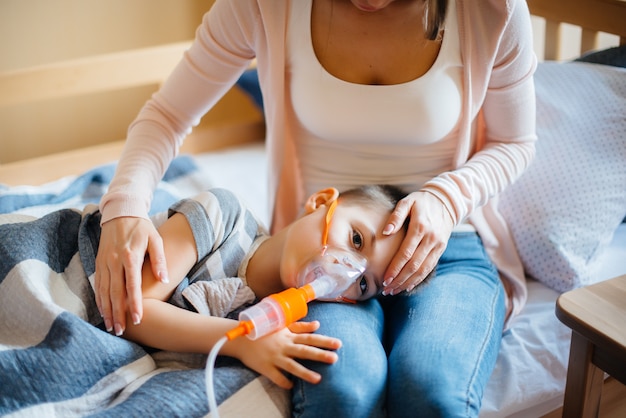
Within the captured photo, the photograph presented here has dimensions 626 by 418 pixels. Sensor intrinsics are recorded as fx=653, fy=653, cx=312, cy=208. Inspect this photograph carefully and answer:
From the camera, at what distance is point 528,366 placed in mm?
1149

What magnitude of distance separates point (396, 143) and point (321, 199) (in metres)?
0.19

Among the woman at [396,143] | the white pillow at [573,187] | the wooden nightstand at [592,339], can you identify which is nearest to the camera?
the wooden nightstand at [592,339]

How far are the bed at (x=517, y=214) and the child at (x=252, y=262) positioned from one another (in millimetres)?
49

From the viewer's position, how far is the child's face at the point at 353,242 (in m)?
1.05

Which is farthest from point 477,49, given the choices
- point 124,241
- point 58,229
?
point 58,229

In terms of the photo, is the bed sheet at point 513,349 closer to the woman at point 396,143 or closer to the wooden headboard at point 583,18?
the woman at point 396,143

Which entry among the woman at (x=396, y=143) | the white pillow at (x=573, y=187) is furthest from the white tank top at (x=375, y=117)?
the white pillow at (x=573, y=187)

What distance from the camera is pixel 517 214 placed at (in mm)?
1349

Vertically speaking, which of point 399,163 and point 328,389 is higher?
point 399,163

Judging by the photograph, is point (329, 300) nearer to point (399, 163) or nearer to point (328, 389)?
point (328, 389)

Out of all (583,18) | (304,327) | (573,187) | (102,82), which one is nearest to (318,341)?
(304,327)

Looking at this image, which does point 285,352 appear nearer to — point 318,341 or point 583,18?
point 318,341

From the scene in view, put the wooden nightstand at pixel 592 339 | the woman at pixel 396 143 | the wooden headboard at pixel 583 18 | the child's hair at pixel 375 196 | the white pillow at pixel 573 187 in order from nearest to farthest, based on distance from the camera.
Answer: the wooden nightstand at pixel 592 339, the woman at pixel 396 143, the child's hair at pixel 375 196, the white pillow at pixel 573 187, the wooden headboard at pixel 583 18

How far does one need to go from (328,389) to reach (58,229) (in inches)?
21.3
